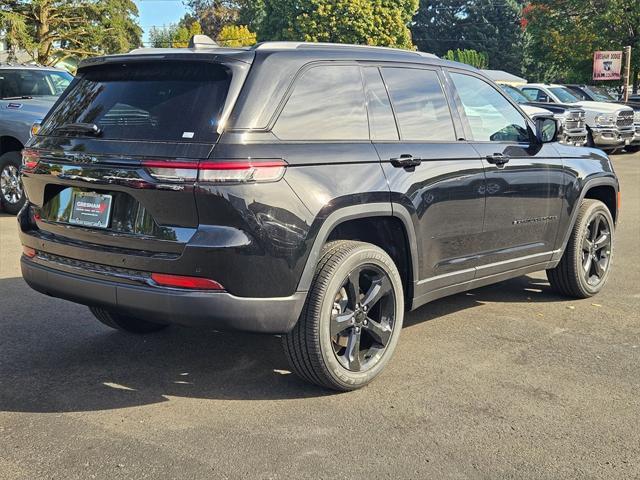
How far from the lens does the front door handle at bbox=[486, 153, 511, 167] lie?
4926mm

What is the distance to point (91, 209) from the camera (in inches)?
152

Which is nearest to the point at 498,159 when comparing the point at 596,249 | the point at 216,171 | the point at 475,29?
the point at 596,249

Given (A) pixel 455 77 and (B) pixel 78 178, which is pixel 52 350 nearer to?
(B) pixel 78 178

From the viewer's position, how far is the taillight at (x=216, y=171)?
347cm

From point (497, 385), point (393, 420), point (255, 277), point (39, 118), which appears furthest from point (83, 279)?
point (39, 118)

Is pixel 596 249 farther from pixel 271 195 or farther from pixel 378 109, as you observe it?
pixel 271 195

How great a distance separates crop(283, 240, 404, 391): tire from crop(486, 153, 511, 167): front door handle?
118 cm

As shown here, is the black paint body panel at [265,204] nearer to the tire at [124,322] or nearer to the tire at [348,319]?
the tire at [348,319]

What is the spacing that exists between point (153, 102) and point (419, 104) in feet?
5.41

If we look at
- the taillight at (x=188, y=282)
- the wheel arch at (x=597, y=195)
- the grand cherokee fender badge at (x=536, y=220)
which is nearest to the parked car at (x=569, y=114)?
the wheel arch at (x=597, y=195)

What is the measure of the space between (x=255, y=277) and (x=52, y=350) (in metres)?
1.82

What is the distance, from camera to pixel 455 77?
496 centimetres

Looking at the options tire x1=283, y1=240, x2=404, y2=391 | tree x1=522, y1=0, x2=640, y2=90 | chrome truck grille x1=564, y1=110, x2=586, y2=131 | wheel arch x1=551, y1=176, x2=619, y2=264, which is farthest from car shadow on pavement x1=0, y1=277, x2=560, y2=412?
tree x1=522, y1=0, x2=640, y2=90

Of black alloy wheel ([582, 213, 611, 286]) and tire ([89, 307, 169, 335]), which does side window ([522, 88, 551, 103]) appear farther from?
tire ([89, 307, 169, 335])
